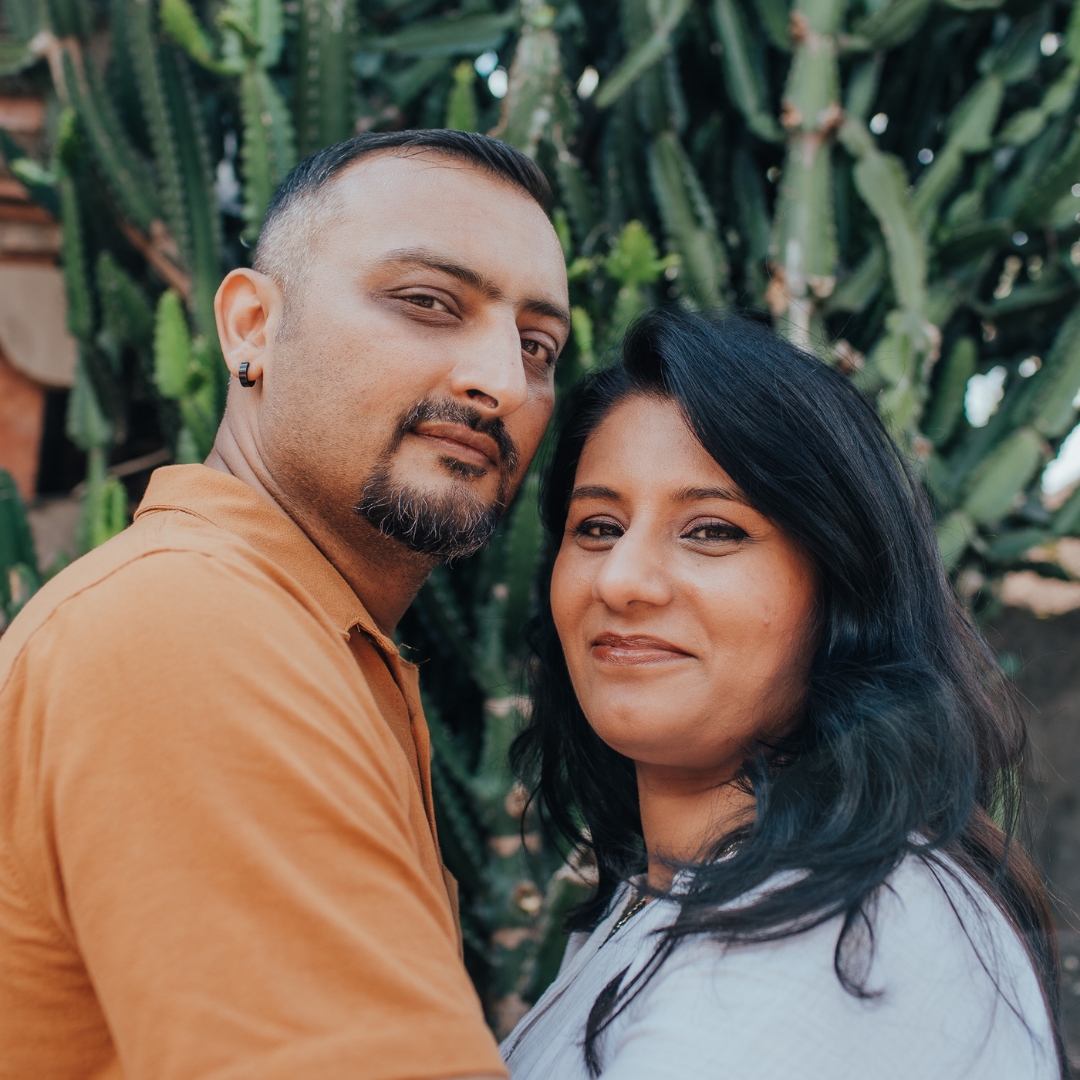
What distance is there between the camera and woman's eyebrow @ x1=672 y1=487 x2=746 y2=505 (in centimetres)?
160

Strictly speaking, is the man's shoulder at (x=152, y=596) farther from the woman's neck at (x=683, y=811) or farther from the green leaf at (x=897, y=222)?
the green leaf at (x=897, y=222)

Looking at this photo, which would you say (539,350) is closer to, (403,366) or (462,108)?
(403,366)

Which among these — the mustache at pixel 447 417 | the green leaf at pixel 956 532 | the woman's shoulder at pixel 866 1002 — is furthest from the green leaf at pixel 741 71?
the woman's shoulder at pixel 866 1002

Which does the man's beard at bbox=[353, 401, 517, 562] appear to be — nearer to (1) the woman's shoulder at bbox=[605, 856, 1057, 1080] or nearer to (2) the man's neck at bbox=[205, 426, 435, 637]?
(2) the man's neck at bbox=[205, 426, 435, 637]

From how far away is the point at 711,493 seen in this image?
63.1 inches

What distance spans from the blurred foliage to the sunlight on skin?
824mm

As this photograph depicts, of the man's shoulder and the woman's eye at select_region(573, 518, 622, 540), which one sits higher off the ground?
the man's shoulder

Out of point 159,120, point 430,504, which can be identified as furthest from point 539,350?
point 159,120

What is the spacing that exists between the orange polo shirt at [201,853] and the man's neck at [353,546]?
16.1 inches

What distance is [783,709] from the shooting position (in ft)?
5.41

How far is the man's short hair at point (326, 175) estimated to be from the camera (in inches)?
66.3

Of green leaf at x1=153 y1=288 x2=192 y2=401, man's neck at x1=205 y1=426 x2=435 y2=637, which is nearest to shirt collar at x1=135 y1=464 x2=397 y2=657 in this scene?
man's neck at x1=205 y1=426 x2=435 y2=637

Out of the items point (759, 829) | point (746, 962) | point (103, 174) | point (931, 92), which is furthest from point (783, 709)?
point (931, 92)

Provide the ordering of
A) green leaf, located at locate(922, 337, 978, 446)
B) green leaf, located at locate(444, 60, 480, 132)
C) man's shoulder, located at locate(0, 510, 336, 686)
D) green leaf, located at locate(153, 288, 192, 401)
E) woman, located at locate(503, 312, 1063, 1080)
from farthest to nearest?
green leaf, located at locate(922, 337, 978, 446) < green leaf, located at locate(444, 60, 480, 132) < green leaf, located at locate(153, 288, 192, 401) < woman, located at locate(503, 312, 1063, 1080) < man's shoulder, located at locate(0, 510, 336, 686)
